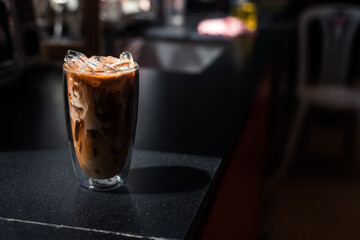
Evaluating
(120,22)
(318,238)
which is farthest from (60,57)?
(318,238)

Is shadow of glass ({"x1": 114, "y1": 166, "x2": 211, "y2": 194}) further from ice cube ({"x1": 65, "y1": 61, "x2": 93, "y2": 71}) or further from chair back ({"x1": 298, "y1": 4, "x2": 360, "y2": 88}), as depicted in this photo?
chair back ({"x1": 298, "y1": 4, "x2": 360, "y2": 88})

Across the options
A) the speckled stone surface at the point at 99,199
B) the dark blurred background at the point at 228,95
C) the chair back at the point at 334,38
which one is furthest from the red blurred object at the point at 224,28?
the speckled stone surface at the point at 99,199

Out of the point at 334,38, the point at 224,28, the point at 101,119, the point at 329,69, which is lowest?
the point at 329,69

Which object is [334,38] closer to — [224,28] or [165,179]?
[224,28]

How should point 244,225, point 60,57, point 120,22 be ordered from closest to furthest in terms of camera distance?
point 244,225, point 60,57, point 120,22

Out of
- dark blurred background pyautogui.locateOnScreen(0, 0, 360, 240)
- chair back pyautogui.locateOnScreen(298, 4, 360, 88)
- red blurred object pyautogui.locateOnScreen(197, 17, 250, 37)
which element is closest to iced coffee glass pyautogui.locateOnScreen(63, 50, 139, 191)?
dark blurred background pyautogui.locateOnScreen(0, 0, 360, 240)

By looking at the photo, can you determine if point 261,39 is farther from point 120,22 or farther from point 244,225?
point 244,225

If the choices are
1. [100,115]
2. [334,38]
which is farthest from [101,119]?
[334,38]
